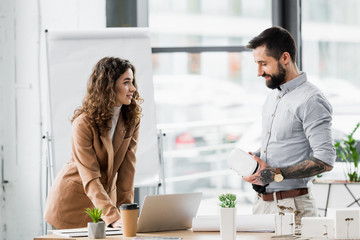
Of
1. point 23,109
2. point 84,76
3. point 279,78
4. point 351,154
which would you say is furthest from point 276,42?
point 23,109

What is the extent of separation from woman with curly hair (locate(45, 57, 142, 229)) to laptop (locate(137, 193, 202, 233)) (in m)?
0.39

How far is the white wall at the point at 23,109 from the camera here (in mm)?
4188

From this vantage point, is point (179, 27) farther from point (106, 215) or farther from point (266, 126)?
point (106, 215)

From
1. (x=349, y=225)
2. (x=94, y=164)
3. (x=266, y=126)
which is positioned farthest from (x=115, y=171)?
(x=349, y=225)

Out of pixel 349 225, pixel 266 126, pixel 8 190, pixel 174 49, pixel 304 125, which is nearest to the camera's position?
pixel 349 225

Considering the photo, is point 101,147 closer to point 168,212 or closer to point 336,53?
point 168,212

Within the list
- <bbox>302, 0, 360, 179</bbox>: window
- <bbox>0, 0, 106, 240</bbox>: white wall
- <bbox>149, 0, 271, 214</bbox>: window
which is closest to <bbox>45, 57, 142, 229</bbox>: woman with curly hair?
<bbox>0, 0, 106, 240</bbox>: white wall

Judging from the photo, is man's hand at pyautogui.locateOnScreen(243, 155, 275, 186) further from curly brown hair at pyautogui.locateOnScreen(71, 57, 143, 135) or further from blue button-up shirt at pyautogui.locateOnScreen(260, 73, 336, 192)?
curly brown hair at pyautogui.locateOnScreen(71, 57, 143, 135)

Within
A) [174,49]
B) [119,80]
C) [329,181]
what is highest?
[174,49]

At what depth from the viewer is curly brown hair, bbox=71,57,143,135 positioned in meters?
2.96

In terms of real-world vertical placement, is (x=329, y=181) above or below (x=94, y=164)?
below

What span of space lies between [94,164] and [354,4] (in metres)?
2.82

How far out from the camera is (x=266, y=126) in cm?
301

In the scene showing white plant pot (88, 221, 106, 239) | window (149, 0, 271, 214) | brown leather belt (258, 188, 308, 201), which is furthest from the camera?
window (149, 0, 271, 214)
